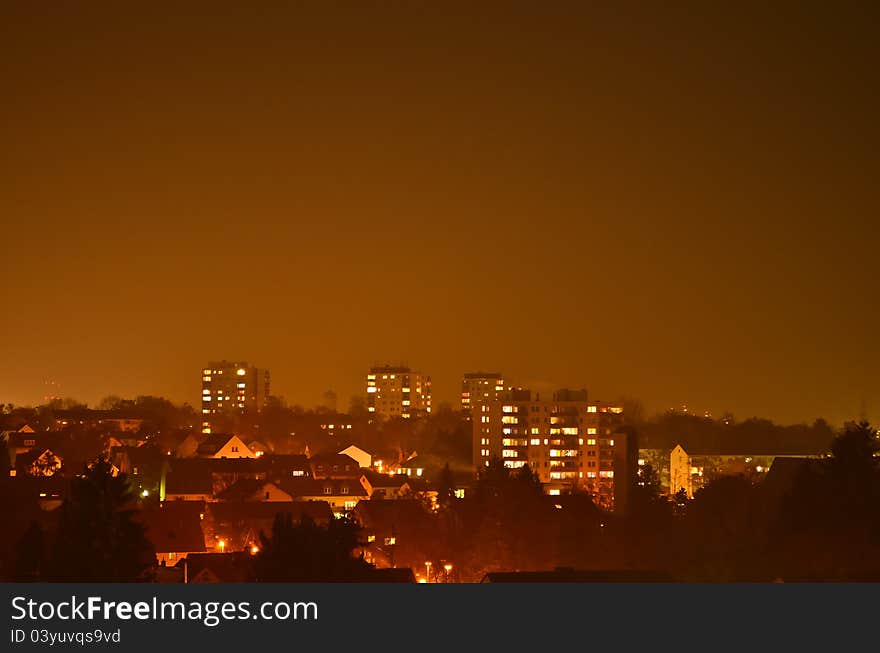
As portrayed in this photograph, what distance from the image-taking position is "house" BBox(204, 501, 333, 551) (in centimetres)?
4050

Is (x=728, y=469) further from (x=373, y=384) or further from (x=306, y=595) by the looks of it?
(x=306, y=595)

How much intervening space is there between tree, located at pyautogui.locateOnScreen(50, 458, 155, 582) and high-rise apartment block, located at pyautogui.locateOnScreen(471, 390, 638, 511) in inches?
2204

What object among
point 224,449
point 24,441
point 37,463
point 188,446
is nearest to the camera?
point 37,463

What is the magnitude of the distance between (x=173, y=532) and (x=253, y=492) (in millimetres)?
15401

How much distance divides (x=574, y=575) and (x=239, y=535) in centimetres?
1972

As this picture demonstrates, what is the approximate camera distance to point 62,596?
1152 cm

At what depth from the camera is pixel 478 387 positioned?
133m

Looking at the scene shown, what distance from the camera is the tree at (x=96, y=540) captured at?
17688mm

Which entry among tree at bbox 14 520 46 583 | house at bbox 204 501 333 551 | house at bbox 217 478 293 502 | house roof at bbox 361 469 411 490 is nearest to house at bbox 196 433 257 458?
house roof at bbox 361 469 411 490

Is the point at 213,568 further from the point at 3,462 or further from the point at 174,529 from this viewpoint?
the point at 3,462

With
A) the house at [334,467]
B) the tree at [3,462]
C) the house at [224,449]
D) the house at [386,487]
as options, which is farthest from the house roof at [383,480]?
the tree at [3,462]

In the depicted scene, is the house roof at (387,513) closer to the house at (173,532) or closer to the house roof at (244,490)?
the house roof at (244,490)

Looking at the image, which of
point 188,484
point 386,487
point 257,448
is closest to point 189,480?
point 188,484

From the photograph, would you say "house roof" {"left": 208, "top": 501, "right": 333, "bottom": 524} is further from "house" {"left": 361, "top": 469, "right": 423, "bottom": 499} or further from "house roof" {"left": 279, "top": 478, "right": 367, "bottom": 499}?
"house" {"left": 361, "top": 469, "right": 423, "bottom": 499}
